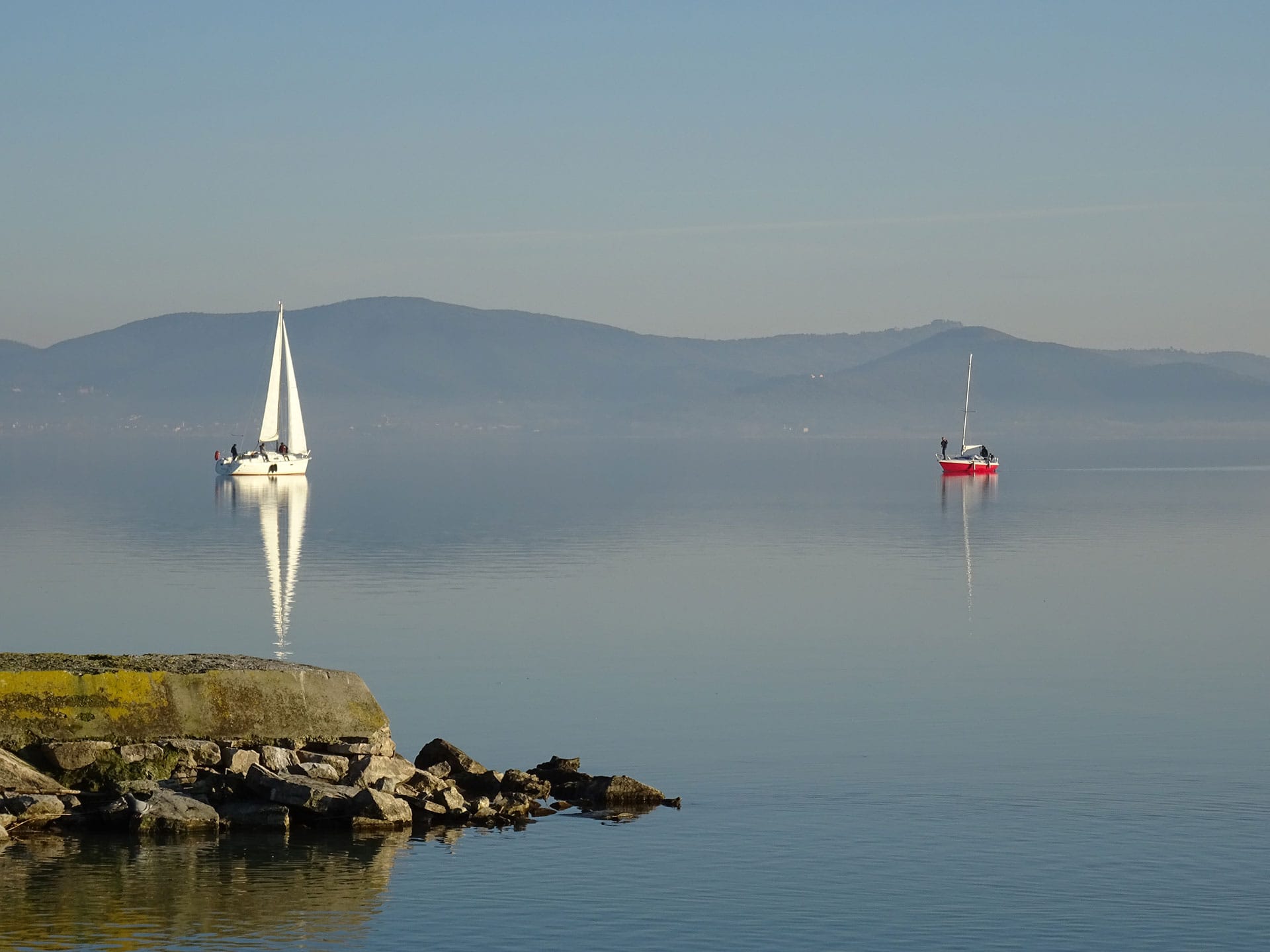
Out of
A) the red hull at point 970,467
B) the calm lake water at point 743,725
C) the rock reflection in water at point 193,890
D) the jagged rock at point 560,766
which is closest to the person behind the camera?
the rock reflection in water at point 193,890

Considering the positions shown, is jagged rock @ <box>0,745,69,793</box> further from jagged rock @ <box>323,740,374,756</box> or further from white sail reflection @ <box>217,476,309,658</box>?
white sail reflection @ <box>217,476,309,658</box>

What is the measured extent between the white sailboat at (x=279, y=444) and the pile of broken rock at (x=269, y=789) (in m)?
110

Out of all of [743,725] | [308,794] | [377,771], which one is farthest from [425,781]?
[743,725]

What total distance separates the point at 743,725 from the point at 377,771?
27.3 ft

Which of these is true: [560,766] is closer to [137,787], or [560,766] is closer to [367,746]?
[367,746]

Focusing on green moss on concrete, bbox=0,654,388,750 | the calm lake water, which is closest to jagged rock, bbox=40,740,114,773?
green moss on concrete, bbox=0,654,388,750

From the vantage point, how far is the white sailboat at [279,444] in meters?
138

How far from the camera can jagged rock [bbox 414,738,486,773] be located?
27297 mm

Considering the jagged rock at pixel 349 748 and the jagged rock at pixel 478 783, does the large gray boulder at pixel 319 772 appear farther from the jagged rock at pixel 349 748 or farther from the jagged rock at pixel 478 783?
the jagged rock at pixel 478 783

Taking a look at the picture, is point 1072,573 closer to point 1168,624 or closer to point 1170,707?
point 1168,624

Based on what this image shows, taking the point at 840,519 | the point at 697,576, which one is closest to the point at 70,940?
the point at 697,576

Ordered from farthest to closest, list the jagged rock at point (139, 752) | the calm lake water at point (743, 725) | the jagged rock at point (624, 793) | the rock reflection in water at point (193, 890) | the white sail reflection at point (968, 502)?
1. the white sail reflection at point (968, 502)
2. the jagged rock at point (624, 793)
3. the jagged rock at point (139, 752)
4. the calm lake water at point (743, 725)
5. the rock reflection in water at point (193, 890)

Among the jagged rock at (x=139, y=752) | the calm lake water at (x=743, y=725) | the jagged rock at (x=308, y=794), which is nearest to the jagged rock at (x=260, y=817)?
the jagged rock at (x=308, y=794)

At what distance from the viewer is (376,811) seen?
24797 millimetres
